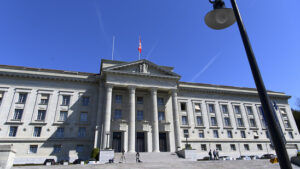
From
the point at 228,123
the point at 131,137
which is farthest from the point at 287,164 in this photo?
the point at 228,123

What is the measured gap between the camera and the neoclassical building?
3108 cm

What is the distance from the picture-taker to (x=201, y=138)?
3906 cm

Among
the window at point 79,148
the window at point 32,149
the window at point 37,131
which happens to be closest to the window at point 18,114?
the window at point 37,131

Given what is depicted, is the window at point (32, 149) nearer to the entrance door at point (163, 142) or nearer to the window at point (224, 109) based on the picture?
the entrance door at point (163, 142)

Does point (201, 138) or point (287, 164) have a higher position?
point (201, 138)

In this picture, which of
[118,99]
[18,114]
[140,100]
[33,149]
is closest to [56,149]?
[33,149]

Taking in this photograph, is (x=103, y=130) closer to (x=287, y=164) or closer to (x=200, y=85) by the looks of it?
(x=200, y=85)

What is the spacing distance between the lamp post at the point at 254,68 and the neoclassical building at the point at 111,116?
27455 millimetres

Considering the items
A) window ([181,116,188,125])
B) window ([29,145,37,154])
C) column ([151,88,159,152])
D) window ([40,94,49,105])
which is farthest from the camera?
window ([181,116,188,125])

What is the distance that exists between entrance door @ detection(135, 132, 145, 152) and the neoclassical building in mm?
175

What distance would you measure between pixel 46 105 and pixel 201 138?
31283 mm

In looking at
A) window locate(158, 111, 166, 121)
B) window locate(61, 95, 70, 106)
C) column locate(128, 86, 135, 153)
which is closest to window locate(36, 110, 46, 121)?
window locate(61, 95, 70, 106)

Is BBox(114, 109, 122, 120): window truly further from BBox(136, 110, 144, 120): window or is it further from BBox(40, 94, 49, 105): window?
BBox(40, 94, 49, 105): window

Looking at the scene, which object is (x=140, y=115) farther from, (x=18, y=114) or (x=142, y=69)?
(x=18, y=114)
